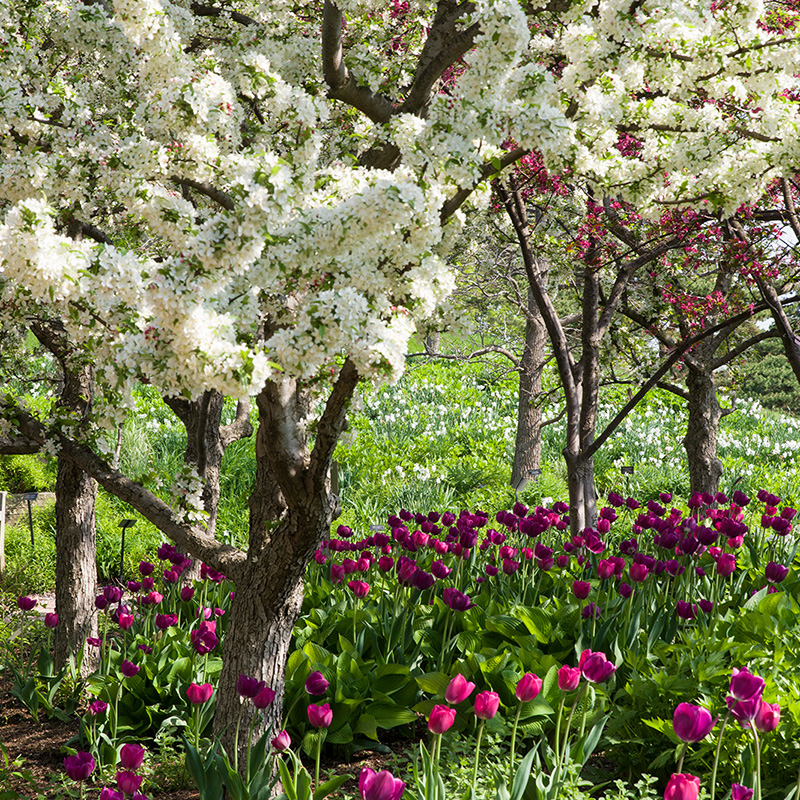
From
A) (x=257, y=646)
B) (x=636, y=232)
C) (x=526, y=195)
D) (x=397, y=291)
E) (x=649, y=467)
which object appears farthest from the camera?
(x=649, y=467)

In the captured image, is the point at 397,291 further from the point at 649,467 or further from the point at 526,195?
the point at 649,467

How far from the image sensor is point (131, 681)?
359cm

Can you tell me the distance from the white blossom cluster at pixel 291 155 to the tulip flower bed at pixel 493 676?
1.20 m

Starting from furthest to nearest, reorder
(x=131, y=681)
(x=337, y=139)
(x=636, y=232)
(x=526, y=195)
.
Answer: (x=526, y=195) → (x=636, y=232) → (x=337, y=139) → (x=131, y=681)

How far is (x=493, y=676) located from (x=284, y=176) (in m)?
2.29

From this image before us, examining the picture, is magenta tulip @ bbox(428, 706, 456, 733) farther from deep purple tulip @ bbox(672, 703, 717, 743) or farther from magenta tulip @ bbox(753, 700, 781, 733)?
magenta tulip @ bbox(753, 700, 781, 733)

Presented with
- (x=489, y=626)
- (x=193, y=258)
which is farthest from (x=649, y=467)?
(x=193, y=258)

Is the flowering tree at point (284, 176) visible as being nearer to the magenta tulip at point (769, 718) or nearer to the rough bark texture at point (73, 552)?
the rough bark texture at point (73, 552)

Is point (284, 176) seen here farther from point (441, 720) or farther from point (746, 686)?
point (746, 686)

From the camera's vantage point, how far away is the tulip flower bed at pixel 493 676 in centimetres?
248

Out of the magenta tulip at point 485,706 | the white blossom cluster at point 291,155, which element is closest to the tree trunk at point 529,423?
the white blossom cluster at point 291,155

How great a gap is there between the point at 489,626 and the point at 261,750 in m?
1.45

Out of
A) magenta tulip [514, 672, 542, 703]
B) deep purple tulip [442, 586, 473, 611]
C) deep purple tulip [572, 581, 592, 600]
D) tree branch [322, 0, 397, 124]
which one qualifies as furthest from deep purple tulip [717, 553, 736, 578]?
tree branch [322, 0, 397, 124]

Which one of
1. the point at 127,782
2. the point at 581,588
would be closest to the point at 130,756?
the point at 127,782
